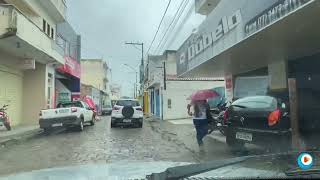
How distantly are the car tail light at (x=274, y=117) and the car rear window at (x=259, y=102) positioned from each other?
0.16m

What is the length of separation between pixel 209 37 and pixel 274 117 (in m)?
7.65

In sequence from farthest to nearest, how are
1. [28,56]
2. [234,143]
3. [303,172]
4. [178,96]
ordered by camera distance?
[178,96] → [28,56] → [234,143] → [303,172]

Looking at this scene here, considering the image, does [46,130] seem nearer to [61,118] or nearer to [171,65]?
[61,118]

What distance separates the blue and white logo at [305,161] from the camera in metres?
2.71

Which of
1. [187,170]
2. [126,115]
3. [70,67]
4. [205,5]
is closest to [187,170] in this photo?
[187,170]

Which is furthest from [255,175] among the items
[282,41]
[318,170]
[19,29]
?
[19,29]

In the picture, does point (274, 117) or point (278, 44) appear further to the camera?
point (278, 44)

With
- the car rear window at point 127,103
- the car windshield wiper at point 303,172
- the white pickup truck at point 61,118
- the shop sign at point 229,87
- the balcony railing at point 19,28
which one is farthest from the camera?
the car rear window at point 127,103

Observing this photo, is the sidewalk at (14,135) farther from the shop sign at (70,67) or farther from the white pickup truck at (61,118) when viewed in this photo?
the shop sign at (70,67)

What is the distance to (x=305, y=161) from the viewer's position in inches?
107

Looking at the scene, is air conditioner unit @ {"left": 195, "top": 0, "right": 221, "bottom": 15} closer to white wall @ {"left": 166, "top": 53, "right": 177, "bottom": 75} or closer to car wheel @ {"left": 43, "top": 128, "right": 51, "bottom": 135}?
car wheel @ {"left": 43, "top": 128, "right": 51, "bottom": 135}

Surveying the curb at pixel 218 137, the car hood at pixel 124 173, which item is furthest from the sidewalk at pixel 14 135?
the car hood at pixel 124 173

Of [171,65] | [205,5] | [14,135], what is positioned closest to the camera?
[14,135]

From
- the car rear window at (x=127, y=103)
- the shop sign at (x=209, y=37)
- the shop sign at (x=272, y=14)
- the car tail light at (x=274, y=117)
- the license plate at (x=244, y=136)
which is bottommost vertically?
the license plate at (x=244, y=136)
